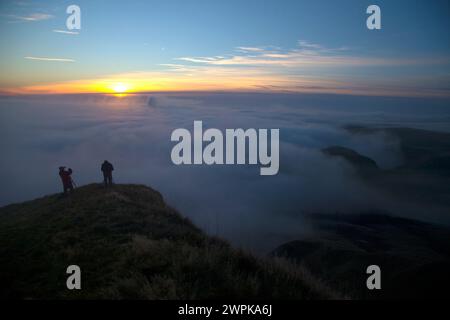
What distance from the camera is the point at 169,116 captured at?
145250mm

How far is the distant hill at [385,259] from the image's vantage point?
22.1 meters

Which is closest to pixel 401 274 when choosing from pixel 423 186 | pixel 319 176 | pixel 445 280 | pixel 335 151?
pixel 445 280

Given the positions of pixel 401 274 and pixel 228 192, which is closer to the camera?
pixel 401 274

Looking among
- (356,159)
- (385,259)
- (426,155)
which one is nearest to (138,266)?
(385,259)

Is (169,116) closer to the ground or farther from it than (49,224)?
farther from it

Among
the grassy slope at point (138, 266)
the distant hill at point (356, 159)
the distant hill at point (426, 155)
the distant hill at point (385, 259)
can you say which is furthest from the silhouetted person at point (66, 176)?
the distant hill at point (356, 159)

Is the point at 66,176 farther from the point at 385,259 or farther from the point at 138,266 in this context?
the point at 385,259

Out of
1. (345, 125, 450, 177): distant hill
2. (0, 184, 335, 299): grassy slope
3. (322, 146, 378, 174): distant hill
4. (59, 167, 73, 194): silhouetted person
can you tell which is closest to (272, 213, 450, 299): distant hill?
(0, 184, 335, 299): grassy slope

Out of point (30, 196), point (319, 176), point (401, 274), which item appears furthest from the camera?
point (319, 176)

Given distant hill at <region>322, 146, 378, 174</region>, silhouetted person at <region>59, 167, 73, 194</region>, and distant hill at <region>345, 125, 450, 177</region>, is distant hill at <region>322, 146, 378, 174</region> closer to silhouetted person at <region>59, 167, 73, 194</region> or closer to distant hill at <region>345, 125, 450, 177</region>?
distant hill at <region>345, 125, 450, 177</region>

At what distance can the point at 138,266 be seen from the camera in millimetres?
5992
